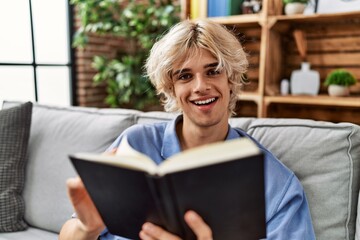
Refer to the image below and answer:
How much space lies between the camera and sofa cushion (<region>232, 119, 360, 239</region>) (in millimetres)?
1108

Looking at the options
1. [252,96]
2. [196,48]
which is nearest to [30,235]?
[196,48]

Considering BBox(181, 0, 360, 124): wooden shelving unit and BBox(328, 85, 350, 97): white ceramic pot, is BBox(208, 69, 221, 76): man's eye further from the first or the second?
BBox(328, 85, 350, 97): white ceramic pot

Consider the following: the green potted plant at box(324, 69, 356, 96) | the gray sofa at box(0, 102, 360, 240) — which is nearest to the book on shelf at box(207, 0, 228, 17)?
the green potted plant at box(324, 69, 356, 96)

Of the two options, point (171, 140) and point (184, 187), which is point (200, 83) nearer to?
point (171, 140)

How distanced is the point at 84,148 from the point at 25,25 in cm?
163

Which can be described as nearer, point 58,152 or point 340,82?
point 58,152

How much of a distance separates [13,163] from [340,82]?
5.54 feet

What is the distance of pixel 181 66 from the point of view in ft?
3.57

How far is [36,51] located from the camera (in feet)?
9.11

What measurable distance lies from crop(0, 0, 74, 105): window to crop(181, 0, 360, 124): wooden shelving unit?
1.28m

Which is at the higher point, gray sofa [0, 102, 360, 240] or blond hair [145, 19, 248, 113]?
blond hair [145, 19, 248, 113]

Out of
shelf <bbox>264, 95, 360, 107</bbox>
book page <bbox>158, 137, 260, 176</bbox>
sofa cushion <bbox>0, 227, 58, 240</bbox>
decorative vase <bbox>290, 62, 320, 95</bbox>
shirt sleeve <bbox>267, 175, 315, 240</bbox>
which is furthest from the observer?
decorative vase <bbox>290, 62, 320, 95</bbox>

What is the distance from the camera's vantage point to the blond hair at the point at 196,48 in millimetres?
1075

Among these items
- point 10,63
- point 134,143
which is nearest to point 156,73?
point 134,143
